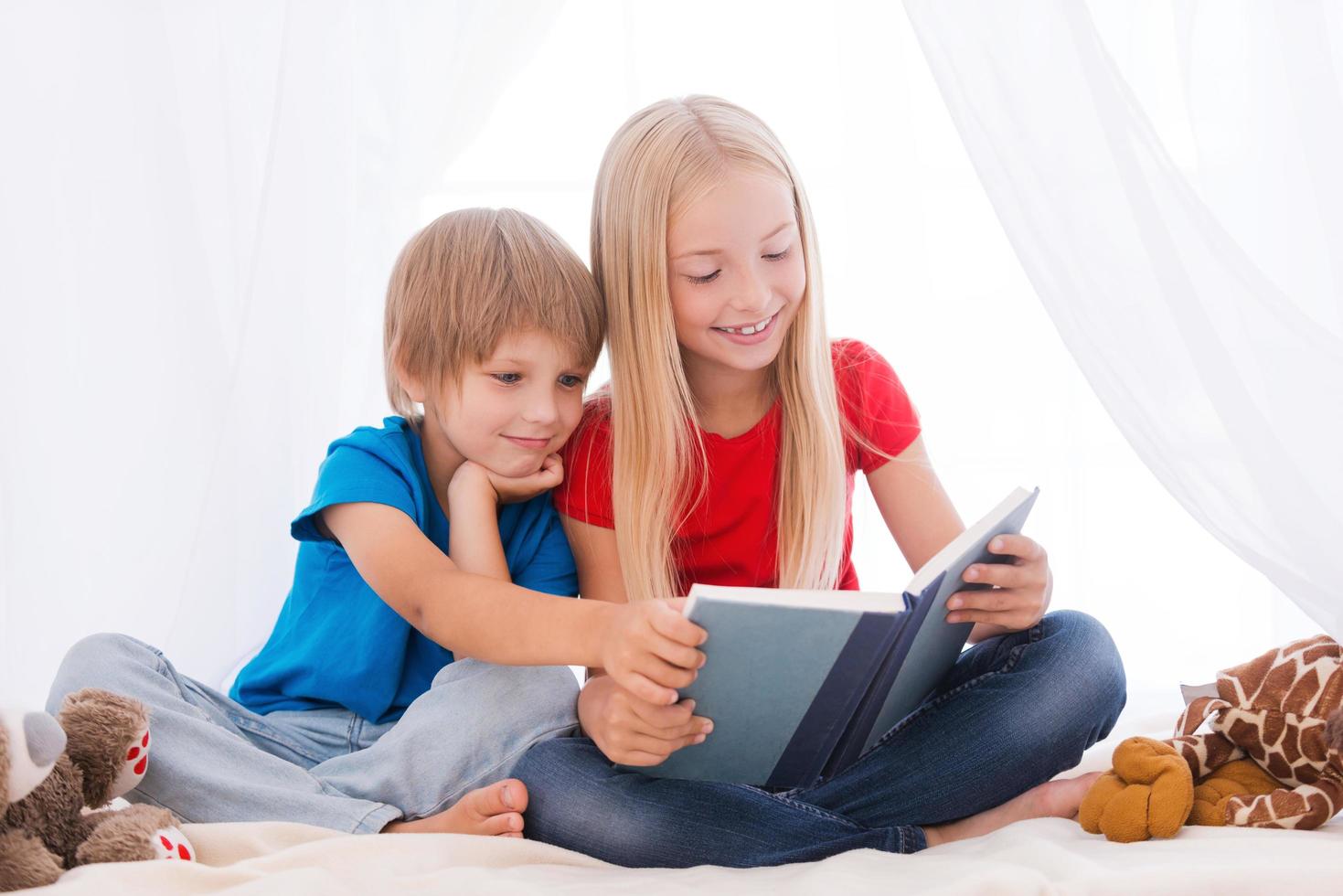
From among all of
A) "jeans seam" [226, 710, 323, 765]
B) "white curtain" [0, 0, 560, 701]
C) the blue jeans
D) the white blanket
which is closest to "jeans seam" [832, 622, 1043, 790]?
the blue jeans

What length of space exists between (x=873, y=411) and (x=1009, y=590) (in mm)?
396

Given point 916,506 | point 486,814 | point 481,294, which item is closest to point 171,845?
point 486,814

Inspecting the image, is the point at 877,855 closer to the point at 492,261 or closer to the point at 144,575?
the point at 492,261

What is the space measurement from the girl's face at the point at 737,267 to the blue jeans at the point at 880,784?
1.36 feet

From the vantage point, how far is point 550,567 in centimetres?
138

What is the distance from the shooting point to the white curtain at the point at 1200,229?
98 centimetres

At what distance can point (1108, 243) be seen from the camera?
3.33 ft

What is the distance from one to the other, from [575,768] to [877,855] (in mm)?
276

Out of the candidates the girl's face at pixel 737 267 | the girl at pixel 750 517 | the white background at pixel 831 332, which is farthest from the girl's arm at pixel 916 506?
the white background at pixel 831 332

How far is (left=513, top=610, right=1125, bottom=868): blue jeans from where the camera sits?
1034mm

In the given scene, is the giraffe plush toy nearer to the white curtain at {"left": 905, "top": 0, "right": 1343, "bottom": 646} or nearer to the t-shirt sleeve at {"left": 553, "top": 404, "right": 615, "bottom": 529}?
the white curtain at {"left": 905, "top": 0, "right": 1343, "bottom": 646}

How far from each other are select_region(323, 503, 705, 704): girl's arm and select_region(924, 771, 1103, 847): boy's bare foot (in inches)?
13.1

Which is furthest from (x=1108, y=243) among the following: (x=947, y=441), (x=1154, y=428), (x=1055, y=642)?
(x=947, y=441)

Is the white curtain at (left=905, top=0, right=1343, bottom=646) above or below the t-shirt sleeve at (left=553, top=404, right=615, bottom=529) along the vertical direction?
above
